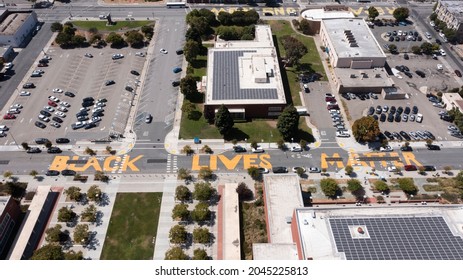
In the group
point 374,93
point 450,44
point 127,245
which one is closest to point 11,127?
point 127,245

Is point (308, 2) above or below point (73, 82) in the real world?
above

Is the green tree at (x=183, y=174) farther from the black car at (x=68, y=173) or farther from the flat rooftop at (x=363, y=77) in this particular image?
the flat rooftop at (x=363, y=77)

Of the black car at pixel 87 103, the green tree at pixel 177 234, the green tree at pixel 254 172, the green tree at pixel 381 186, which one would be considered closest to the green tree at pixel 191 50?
the black car at pixel 87 103

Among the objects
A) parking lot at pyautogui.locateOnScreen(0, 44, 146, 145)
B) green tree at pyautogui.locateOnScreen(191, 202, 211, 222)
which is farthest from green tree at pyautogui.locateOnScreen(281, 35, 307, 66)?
green tree at pyautogui.locateOnScreen(191, 202, 211, 222)

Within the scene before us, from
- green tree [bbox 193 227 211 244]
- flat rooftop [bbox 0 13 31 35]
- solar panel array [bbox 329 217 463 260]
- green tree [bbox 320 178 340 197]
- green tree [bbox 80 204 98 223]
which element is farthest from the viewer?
flat rooftop [bbox 0 13 31 35]

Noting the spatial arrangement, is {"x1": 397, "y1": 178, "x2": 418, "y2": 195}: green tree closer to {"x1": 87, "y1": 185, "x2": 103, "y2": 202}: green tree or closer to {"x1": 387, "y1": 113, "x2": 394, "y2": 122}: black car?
{"x1": 387, "y1": 113, "x2": 394, "y2": 122}: black car

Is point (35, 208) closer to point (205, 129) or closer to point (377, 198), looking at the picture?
point (205, 129)
